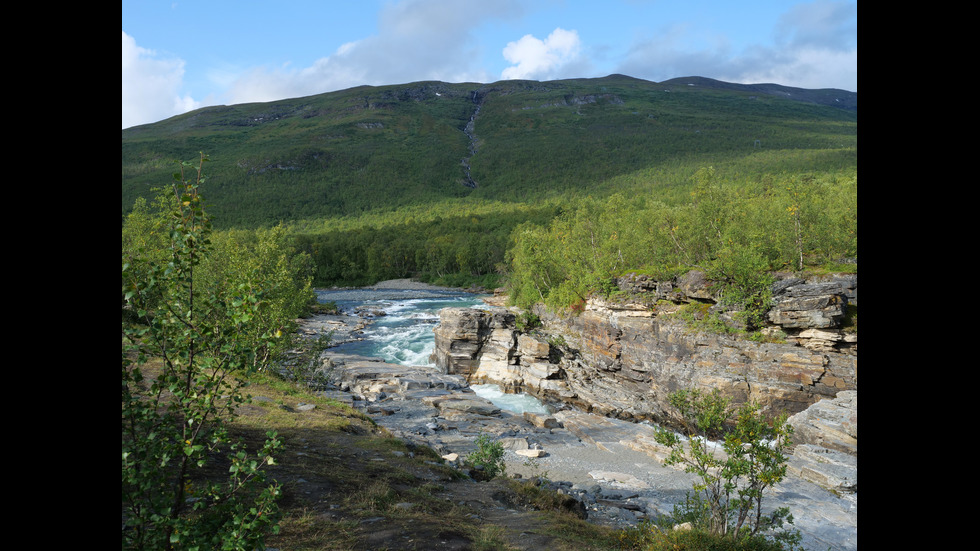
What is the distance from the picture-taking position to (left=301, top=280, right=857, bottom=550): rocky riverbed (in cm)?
1388

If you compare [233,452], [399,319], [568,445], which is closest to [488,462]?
[568,445]

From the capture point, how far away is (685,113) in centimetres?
19800

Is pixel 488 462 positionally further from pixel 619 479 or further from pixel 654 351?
pixel 654 351

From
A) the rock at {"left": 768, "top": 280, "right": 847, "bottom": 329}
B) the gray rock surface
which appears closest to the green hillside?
the gray rock surface

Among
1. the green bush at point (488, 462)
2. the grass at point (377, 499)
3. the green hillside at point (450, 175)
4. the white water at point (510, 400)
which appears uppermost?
the green hillside at point (450, 175)

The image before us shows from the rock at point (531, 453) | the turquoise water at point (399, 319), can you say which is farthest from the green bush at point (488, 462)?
the turquoise water at point (399, 319)

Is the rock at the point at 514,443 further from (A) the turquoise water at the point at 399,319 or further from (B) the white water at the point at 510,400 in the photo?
(A) the turquoise water at the point at 399,319

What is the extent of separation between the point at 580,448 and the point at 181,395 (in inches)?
734

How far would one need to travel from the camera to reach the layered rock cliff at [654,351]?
19.1 meters

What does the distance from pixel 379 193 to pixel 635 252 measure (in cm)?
12904

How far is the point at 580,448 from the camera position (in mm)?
20141

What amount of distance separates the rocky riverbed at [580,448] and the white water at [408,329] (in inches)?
88.5
